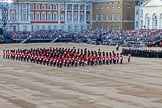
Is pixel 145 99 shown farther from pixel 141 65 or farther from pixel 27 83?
pixel 141 65

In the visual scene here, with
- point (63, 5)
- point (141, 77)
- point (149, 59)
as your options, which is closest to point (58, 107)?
point (141, 77)

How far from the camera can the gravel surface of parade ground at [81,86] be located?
3116cm

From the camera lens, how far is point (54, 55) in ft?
174

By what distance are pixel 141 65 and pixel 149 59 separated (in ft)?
24.5

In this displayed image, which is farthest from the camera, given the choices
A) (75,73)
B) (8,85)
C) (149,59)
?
(149,59)

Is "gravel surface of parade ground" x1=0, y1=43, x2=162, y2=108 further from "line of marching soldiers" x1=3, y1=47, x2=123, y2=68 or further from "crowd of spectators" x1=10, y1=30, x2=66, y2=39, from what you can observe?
"crowd of spectators" x1=10, y1=30, x2=66, y2=39

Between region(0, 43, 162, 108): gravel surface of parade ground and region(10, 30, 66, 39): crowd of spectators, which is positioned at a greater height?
region(10, 30, 66, 39): crowd of spectators

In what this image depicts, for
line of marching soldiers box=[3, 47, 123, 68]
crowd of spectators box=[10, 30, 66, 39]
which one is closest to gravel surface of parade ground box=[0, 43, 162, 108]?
line of marching soldiers box=[3, 47, 123, 68]

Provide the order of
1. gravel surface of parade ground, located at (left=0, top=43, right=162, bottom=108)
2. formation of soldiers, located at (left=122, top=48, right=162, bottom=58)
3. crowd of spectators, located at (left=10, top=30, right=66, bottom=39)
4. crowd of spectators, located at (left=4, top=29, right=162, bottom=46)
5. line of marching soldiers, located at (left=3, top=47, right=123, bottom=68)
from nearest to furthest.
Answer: gravel surface of parade ground, located at (left=0, top=43, right=162, bottom=108) < line of marching soldiers, located at (left=3, top=47, right=123, bottom=68) < formation of soldiers, located at (left=122, top=48, right=162, bottom=58) < crowd of spectators, located at (left=4, top=29, right=162, bottom=46) < crowd of spectators, located at (left=10, top=30, right=66, bottom=39)

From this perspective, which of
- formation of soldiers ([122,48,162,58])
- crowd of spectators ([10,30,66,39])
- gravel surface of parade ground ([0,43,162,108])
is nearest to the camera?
gravel surface of parade ground ([0,43,162,108])

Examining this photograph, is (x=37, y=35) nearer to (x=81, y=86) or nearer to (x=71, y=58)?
(x=71, y=58)

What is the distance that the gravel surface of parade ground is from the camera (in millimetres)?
31156

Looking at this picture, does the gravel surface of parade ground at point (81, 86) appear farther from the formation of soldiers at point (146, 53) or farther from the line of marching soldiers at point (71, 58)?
the formation of soldiers at point (146, 53)

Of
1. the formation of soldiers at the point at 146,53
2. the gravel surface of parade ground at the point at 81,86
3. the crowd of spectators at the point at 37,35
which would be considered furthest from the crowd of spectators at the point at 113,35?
the gravel surface of parade ground at the point at 81,86
